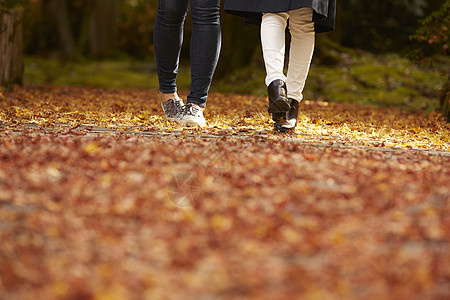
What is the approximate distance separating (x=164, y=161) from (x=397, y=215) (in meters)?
1.07

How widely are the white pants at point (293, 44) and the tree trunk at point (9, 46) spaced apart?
14.3 feet

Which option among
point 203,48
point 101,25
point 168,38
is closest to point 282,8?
point 203,48

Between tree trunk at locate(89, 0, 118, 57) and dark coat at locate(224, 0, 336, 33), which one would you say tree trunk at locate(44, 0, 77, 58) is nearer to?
tree trunk at locate(89, 0, 118, 57)

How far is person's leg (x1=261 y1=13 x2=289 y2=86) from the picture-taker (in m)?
3.67

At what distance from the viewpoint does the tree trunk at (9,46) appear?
687 cm

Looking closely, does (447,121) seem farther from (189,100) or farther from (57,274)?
(57,274)

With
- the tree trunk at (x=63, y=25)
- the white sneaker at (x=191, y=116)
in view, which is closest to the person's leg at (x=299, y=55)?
the white sneaker at (x=191, y=116)

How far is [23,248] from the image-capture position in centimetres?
152

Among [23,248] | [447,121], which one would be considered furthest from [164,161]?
[447,121]

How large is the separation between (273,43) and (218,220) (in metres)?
2.21

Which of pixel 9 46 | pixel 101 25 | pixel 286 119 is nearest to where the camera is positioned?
pixel 286 119

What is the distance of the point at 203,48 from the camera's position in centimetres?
409

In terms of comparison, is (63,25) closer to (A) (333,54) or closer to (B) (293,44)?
(A) (333,54)

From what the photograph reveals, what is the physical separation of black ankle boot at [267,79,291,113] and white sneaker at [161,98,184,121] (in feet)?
2.78
